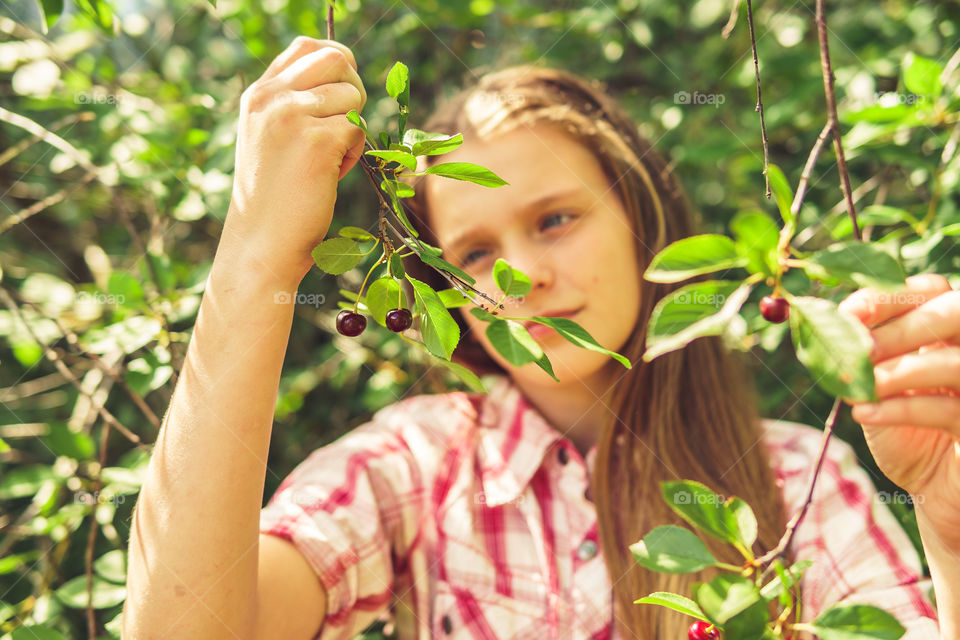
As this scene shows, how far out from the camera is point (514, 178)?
48.8 inches

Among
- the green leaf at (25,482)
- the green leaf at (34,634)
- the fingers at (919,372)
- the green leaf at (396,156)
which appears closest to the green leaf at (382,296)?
the green leaf at (396,156)

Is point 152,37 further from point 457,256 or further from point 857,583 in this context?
point 857,583

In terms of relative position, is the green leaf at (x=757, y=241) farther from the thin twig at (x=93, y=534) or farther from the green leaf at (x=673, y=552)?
the thin twig at (x=93, y=534)

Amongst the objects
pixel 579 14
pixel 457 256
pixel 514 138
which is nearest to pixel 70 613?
pixel 457 256

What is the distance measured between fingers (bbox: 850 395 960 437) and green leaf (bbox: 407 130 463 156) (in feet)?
1.36

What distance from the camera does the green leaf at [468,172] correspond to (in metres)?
0.61

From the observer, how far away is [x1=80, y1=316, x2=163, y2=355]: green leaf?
105 cm

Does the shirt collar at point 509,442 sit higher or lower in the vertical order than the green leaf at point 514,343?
lower

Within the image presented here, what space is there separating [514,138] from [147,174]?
2.45 ft

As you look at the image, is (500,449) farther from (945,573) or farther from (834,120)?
(834,120)

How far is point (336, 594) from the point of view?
42.7 inches

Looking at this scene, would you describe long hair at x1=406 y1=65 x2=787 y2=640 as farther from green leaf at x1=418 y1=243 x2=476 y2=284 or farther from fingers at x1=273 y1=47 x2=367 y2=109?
green leaf at x1=418 y1=243 x2=476 y2=284

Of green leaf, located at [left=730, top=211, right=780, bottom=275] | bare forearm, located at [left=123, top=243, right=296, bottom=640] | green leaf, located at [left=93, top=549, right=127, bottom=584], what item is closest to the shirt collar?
bare forearm, located at [left=123, top=243, right=296, bottom=640]

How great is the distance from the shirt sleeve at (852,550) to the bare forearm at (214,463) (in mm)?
919
